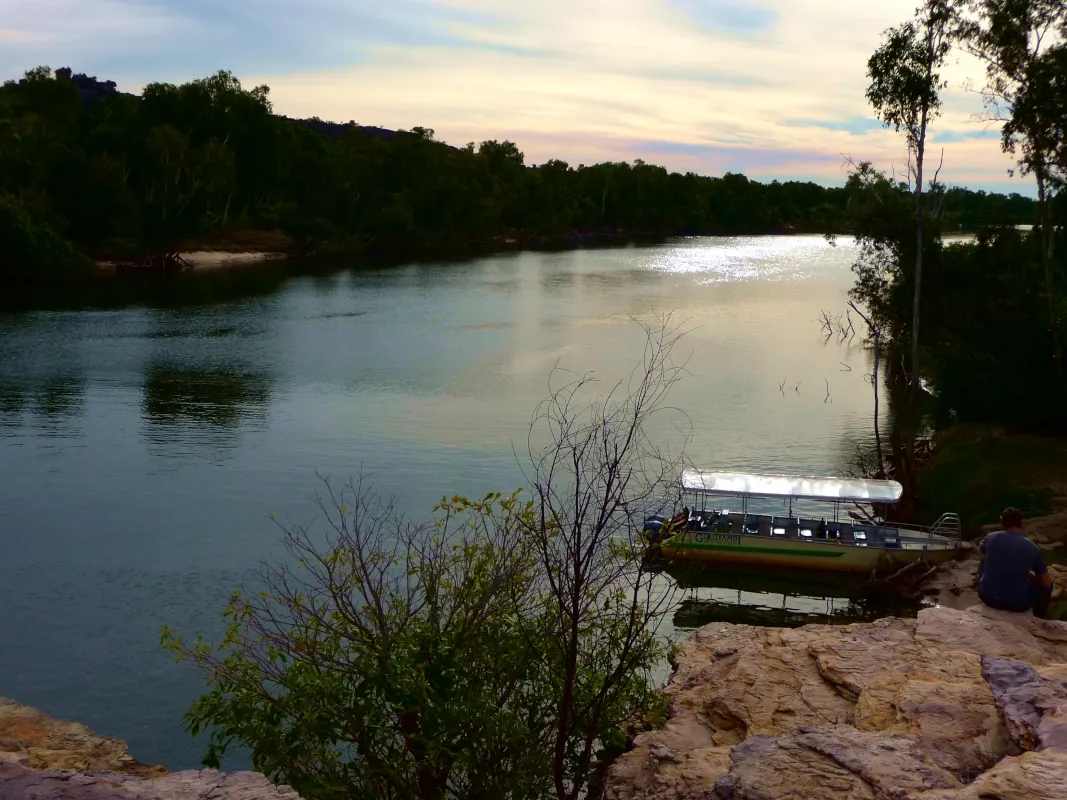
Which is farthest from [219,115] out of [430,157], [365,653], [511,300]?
[365,653]

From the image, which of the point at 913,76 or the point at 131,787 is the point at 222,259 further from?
the point at 131,787

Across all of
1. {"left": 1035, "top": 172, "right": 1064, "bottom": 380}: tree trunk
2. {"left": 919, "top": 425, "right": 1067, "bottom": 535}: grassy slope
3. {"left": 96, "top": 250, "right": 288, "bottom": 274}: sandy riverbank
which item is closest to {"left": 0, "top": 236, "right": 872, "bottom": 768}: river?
{"left": 919, "top": 425, "right": 1067, "bottom": 535}: grassy slope

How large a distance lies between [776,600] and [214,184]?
105149mm

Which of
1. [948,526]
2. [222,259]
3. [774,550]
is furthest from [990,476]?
[222,259]

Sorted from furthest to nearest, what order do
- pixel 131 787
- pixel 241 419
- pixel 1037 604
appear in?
pixel 241 419 < pixel 1037 604 < pixel 131 787

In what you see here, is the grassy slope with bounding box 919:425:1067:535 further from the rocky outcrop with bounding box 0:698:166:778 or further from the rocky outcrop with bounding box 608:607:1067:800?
the rocky outcrop with bounding box 0:698:166:778

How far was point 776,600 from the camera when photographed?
2834 cm

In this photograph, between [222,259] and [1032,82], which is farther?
[222,259]

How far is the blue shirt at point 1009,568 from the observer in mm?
15641

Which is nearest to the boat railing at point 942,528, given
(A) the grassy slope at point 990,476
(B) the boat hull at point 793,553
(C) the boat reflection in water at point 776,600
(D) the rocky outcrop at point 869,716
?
(B) the boat hull at point 793,553

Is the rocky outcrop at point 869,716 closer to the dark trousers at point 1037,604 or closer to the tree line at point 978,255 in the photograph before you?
the dark trousers at point 1037,604

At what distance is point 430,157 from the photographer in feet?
511

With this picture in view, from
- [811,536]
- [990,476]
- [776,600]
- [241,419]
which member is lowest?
[776,600]

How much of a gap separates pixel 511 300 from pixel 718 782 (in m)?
84.1
